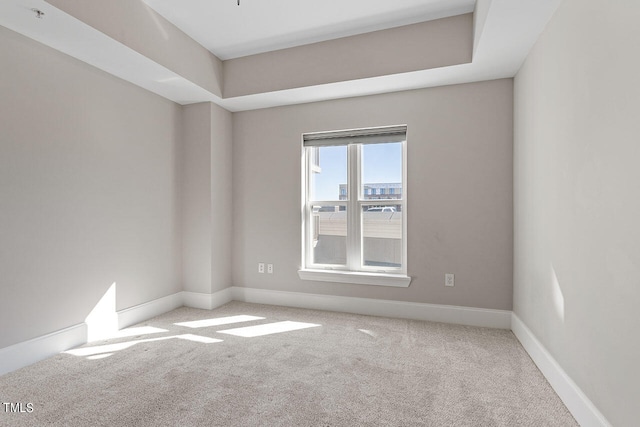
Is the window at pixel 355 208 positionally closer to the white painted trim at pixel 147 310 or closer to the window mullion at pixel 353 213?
the window mullion at pixel 353 213

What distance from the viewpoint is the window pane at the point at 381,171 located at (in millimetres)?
3443

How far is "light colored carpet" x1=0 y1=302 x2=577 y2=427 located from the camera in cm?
170

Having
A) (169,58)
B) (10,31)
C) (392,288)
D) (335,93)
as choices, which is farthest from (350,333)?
(10,31)

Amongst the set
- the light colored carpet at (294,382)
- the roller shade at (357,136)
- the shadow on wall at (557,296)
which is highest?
the roller shade at (357,136)

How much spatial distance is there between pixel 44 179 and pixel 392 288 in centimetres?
319

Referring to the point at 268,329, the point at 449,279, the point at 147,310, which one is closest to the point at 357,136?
the point at 449,279

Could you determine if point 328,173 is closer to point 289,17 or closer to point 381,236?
point 381,236

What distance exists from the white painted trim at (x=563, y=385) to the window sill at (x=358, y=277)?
111 cm

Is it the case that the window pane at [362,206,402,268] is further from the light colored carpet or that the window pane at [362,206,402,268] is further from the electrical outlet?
the light colored carpet

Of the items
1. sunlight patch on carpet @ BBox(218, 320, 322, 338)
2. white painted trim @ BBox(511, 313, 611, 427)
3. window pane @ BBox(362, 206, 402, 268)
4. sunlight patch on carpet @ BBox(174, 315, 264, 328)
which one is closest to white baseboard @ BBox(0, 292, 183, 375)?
sunlight patch on carpet @ BBox(174, 315, 264, 328)

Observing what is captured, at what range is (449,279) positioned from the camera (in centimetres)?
314

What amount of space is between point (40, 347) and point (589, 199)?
12.1ft

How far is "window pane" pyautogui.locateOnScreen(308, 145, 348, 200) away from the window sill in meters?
0.88

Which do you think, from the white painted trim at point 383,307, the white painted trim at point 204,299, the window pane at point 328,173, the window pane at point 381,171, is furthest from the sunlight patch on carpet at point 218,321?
the window pane at point 381,171
